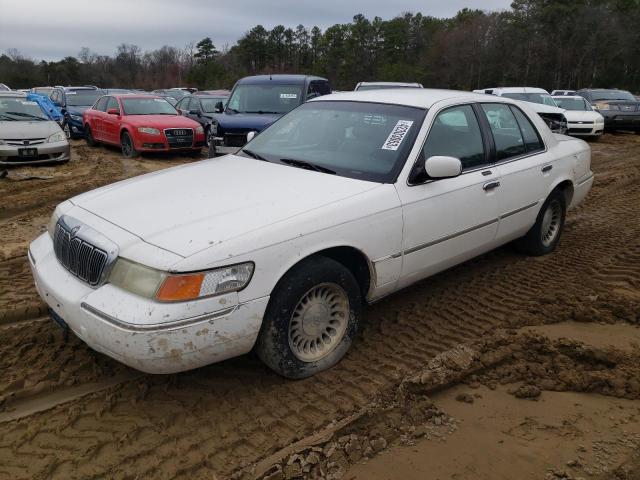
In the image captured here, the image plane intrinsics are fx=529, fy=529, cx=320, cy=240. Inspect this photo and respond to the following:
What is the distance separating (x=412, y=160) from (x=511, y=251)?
2.41m

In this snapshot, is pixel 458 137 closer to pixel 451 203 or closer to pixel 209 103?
pixel 451 203

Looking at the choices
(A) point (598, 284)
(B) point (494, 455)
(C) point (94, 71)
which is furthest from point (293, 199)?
(C) point (94, 71)

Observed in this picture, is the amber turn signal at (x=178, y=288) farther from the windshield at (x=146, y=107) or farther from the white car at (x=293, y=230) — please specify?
the windshield at (x=146, y=107)

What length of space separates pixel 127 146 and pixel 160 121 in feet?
3.50

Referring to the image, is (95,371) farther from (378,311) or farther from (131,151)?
(131,151)

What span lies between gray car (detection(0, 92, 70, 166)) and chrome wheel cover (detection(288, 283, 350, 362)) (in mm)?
9379

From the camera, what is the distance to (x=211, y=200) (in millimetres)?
3248

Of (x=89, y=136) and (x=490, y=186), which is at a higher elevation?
(x=490, y=186)

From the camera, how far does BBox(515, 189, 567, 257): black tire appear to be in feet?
17.1

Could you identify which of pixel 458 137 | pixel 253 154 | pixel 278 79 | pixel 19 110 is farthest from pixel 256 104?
pixel 458 137

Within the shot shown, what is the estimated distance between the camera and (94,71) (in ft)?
241

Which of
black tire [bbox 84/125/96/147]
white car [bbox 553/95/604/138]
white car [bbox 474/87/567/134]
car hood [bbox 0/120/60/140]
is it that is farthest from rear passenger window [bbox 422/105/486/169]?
white car [bbox 553/95/604/138]

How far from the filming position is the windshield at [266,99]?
35.2 feet

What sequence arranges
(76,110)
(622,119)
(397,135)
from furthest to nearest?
(622,119) → (76,110) → (397,135)
